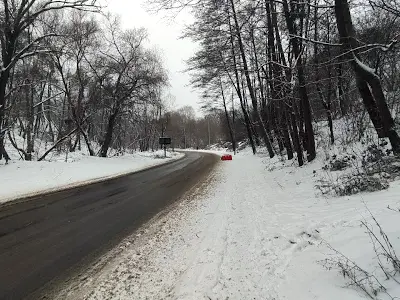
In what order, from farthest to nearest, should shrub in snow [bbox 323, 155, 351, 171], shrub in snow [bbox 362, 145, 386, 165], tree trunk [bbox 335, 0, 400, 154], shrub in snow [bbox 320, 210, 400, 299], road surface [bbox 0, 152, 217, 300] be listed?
shrub in snow [bbox 323, 155, 351, 171] → shrub in snow [bbox 362, 145, 386, 165] → tree trunk [bbox 335, 0, 400, 154] → road surface [bbox 0, 152, 217, 300] → shrub in snow [bbox 320, 210, 400, 299]

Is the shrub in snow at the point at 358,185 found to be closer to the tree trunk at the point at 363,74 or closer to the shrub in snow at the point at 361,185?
the shrub in snow at the point at 361,185

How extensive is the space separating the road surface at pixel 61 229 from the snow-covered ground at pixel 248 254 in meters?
0.43

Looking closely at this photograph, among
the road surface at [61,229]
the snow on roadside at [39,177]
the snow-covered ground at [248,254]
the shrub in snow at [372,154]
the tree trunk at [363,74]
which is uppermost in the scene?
the tree trunk at [363,74]

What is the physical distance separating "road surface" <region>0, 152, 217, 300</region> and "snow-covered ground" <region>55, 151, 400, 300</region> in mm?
427

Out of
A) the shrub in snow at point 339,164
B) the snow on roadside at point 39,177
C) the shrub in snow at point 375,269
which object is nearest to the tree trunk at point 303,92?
the shrub in snow at point 339,164

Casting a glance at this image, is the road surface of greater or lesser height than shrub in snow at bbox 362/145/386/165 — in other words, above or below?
below

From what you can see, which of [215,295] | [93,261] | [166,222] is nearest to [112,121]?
[166,222]

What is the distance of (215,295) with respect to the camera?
350 cm

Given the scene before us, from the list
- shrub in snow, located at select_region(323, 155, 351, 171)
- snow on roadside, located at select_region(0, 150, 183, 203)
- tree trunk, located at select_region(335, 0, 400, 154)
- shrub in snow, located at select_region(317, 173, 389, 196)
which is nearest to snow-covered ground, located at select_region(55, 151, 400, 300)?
shrub in snow, located at select_region(317, 173, 389, 196)

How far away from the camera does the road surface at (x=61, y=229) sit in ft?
13.6

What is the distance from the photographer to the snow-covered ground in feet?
→ 11.6

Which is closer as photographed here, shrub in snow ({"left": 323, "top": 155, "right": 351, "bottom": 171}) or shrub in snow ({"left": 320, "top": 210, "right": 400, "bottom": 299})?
shrub in snow ({"left": 320, "top": 210, "right": 400, "bottom": 299})

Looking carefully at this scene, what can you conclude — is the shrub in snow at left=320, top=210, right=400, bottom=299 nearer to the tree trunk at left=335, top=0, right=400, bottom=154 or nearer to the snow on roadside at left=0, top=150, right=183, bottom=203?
the tree trunk at left=335, top=0, right=400, bottom=154

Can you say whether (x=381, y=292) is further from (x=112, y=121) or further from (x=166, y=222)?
(x=112, y=121)
